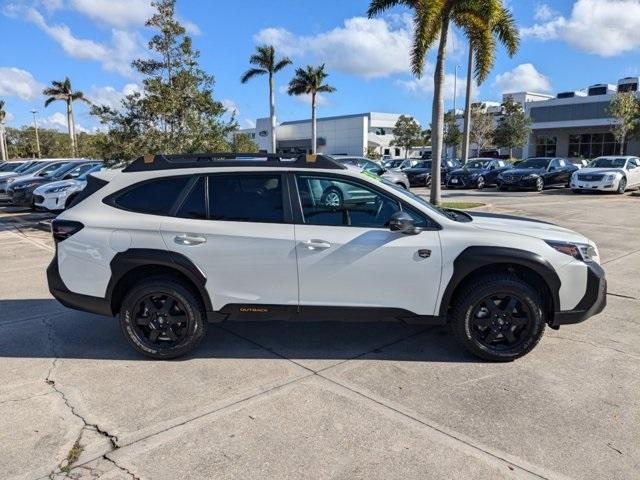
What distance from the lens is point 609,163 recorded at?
2116cm

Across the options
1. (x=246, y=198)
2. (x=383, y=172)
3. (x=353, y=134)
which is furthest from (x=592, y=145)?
(x=246, y=198)

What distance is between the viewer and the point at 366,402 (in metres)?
3.56

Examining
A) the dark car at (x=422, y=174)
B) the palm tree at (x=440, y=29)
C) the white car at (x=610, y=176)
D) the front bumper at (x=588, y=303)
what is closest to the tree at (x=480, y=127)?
the dark car at (x=422, y=174)

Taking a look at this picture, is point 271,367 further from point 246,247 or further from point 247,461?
point 247,461

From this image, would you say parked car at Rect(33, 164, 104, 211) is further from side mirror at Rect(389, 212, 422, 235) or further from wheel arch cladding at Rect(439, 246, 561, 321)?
wheel arch cladding at Rect(439, 246, 561, 321)

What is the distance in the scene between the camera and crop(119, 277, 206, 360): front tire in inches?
167

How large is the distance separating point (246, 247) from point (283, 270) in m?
0.35

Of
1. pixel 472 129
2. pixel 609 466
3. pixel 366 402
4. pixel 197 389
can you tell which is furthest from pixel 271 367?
pixel 472 129

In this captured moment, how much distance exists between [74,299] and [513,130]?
194ft

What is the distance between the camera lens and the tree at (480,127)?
56.6m

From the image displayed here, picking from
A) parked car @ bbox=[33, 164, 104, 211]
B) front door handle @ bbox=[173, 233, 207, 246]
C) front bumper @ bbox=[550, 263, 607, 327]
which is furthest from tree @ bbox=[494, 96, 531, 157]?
front door handle @ bbox=[173, 233, 207, 246]

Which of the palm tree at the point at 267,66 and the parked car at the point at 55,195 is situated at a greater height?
the palm tree at the point at 267,66

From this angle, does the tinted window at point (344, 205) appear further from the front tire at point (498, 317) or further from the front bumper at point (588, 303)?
the front bumper at point (588, 303)

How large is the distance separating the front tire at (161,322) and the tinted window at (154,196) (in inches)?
23.8
